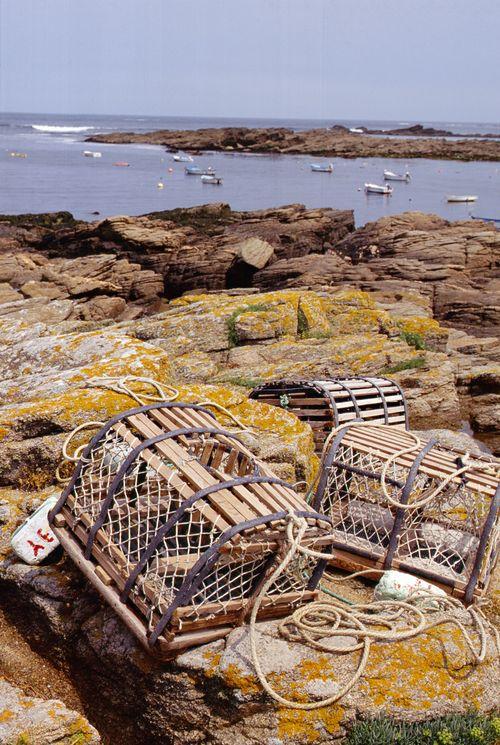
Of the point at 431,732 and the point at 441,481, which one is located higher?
the point at 441,481

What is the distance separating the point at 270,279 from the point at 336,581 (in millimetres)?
19051

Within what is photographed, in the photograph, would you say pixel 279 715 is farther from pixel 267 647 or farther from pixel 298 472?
pixel 298 472

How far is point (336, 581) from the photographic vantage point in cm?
623

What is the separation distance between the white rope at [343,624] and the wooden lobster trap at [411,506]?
688 mm

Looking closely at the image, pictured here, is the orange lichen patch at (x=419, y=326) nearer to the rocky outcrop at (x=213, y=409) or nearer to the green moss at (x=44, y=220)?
the rocky outcrop at (x=213, y=409)

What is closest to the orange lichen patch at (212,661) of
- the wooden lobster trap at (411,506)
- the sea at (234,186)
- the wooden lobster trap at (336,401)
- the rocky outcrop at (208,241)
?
the wooden lobster trap at (411,506)

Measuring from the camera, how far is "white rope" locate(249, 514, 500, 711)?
4.45 metres

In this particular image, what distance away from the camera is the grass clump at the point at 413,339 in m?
15.3

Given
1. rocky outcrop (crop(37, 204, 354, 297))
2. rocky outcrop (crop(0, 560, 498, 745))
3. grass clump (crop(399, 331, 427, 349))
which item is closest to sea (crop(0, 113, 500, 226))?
rocky outcrop (crop(37, 204, 354, 297))

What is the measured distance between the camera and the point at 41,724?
4.45 m

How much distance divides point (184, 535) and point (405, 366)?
965 cm

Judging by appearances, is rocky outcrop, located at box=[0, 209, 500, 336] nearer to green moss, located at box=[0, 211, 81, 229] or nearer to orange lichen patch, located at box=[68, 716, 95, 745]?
green moss, located at box=[0, 211, 81, 229]

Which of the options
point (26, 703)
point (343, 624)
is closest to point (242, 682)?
point (343, 624)

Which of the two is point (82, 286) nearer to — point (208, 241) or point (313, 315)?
point (208, 241)
